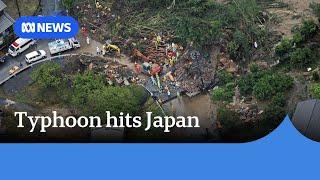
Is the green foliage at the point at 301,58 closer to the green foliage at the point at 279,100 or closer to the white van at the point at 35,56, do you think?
the green foliage at the point at 279,100

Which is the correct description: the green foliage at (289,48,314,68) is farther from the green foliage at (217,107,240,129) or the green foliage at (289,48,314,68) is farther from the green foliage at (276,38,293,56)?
the green foliage at (217,107,240,129)

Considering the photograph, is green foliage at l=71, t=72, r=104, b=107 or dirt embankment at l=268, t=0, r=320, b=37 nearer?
green foliage at l=71, t=72, r=104, b=107

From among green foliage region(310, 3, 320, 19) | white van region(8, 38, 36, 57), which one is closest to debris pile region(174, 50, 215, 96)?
green foliage region(310, 3, 320, 19)

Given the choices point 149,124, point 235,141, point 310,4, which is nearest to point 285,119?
point 235,141

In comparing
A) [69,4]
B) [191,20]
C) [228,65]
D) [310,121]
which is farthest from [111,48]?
[310,121]

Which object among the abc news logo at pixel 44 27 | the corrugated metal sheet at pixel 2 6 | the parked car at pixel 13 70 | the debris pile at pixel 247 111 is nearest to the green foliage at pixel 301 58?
the debris pile at pixel 247 111

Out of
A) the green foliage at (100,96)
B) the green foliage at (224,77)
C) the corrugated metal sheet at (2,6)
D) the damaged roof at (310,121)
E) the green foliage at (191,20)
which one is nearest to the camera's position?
the damaged roof at (310,121)

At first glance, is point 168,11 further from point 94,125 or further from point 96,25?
point 94,125
